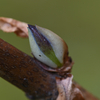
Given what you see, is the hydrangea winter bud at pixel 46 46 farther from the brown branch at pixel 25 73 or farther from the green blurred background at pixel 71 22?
the green blurred background at pixel 71 22

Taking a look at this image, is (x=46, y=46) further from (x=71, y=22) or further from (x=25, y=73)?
(x=71, y=22)

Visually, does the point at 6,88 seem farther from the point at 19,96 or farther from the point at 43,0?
the point at 43,0

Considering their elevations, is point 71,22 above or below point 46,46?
below

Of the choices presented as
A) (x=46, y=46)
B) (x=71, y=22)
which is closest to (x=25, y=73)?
(x=46, y=46)

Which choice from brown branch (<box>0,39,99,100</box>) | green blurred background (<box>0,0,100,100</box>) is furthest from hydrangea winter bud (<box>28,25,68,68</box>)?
green blurred background (<box>0,0,100,100</box>)

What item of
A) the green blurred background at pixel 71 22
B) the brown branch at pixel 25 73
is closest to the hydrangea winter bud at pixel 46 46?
the brown branch at pixel 25 73
